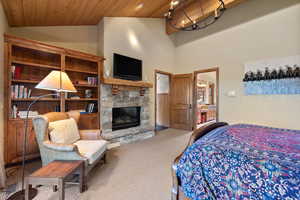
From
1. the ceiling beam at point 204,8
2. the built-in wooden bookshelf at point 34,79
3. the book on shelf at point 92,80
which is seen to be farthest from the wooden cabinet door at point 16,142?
the ceiling beam at point 204,8

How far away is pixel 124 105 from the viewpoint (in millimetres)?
3910

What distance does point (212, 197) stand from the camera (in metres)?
1.14

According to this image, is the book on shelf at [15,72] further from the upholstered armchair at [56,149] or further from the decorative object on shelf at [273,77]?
the decorative object on shelf at [273,77]

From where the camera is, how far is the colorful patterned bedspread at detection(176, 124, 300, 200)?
2.99 feet

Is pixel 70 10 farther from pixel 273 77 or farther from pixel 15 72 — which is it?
pixel 273 77

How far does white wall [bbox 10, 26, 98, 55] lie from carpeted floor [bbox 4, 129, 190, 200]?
2.75m

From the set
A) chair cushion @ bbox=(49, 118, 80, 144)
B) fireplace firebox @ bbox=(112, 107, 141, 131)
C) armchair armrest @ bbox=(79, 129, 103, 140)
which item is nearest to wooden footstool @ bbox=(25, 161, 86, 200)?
chair cushion @ bbox=(49, 118, 80, 144)

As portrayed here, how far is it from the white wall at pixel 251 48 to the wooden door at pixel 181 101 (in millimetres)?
658

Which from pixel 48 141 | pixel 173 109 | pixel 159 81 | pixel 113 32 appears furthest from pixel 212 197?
pixel 159 81

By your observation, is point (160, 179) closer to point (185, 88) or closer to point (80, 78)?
point (80, 78)

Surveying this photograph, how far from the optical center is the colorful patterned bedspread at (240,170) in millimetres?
911

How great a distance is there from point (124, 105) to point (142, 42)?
2.23 metres

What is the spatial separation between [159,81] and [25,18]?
15.9 ft

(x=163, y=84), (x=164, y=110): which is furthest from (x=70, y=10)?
(x=164, y=110)
